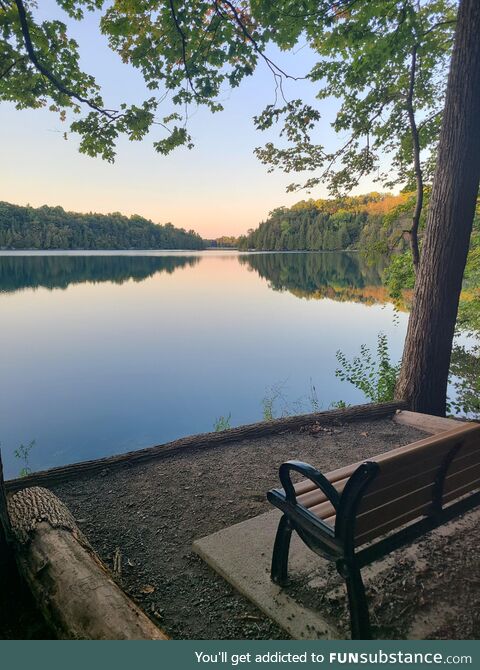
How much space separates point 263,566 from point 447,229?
409 cm

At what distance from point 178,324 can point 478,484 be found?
1751 cm

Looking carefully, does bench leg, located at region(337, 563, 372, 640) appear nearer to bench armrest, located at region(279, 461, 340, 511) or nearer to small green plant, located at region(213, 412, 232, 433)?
bench armrest, located at region(279, 461, 340, 511)

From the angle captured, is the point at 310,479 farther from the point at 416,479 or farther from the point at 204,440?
the point at 204,440

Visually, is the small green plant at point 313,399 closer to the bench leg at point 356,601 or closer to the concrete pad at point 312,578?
the concrete pad at point 312,578

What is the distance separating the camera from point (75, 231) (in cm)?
8838

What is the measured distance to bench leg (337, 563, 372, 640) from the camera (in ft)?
5.50

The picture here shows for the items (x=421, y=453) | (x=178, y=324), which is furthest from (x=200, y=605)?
(x=178, y=324)

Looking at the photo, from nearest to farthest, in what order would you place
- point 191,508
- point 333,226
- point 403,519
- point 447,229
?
1. point 403,519
2. point 191,508
3. point 447,229
4. point 333,226

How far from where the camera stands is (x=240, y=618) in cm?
195

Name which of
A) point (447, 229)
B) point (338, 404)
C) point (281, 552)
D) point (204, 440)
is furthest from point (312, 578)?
point (338, 404)

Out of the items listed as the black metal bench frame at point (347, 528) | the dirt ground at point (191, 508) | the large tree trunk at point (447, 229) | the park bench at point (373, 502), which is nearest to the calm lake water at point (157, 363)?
the dirt ground at point (191, 508)

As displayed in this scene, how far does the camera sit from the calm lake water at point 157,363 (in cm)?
818

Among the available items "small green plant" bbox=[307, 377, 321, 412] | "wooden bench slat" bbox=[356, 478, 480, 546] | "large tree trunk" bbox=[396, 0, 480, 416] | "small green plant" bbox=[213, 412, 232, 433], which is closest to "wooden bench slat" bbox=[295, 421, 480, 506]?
"wooden bench slat" bbox=[356, 478, 480, 546]

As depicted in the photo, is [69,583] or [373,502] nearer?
[373,502]
